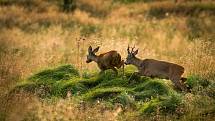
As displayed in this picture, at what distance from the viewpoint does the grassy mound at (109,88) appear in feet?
38.1

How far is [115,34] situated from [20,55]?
7.16 m

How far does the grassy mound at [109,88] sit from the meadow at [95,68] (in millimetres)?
17

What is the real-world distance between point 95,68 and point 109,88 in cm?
323

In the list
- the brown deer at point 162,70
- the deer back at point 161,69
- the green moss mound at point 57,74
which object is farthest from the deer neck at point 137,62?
the green moss mound at point 57,74

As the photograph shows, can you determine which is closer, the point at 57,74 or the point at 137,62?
the point at 137,62

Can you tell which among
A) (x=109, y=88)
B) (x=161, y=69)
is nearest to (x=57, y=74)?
(x=109, y=88)

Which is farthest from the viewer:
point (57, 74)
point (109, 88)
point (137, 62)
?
point (57, 74)

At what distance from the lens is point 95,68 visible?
1628cm

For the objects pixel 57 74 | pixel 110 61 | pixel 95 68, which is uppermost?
pixel 110 61

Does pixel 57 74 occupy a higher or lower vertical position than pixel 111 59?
lower

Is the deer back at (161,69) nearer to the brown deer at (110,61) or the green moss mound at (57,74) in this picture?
the brown deer at (110,61)

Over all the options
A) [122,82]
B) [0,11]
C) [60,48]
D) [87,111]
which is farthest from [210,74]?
[0,11]

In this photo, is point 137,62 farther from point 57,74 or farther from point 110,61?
point 57,74

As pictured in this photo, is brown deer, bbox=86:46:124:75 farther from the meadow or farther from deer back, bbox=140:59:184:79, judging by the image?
deer back, bbox=140:59:184:79
